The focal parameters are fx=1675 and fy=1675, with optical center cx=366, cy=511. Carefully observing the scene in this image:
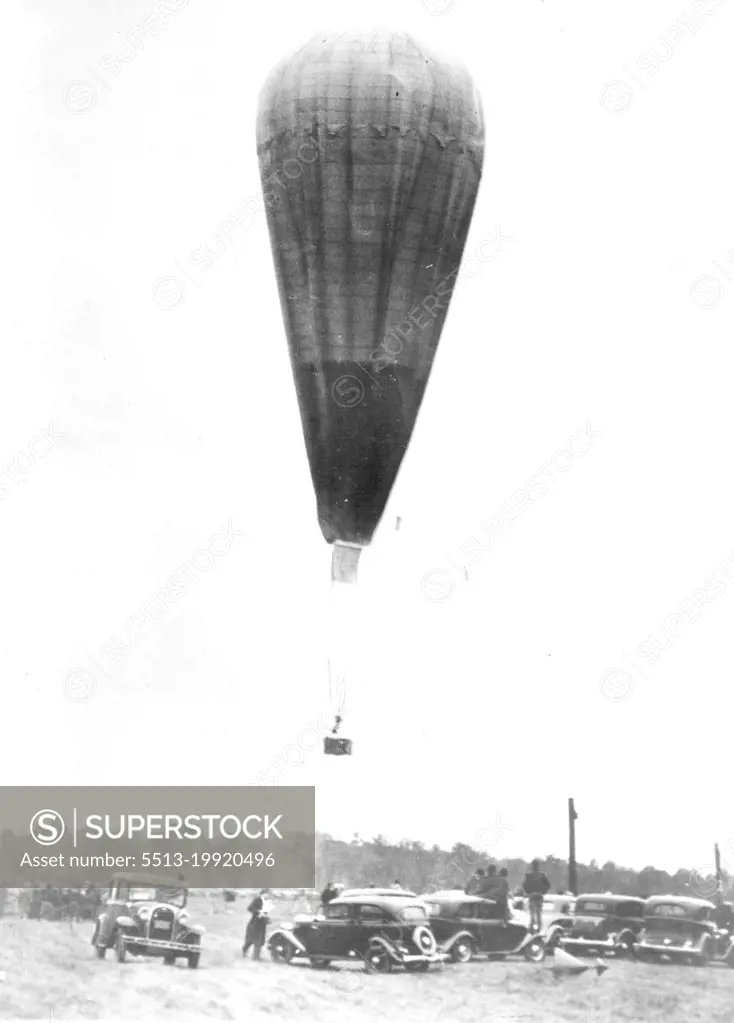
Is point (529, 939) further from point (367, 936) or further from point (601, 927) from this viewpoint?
point (367, 936)

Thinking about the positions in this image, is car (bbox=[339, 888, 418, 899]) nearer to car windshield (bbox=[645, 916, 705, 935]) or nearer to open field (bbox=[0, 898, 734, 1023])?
open field (bbox=[0, 898, 734, 1023])

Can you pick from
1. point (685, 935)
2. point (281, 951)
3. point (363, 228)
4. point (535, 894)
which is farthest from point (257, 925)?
point (363, 228)

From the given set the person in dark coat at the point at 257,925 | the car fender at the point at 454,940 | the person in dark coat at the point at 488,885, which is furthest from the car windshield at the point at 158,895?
the person in dark coat at the point at 488,885

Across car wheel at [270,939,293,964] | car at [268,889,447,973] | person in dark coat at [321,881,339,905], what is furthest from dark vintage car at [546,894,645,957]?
car wheel at [270,939,293,964]

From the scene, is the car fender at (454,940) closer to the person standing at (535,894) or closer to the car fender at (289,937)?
the person standing at (535,894)

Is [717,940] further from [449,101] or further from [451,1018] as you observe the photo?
[449,101]
